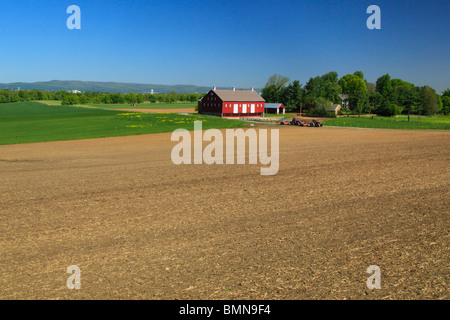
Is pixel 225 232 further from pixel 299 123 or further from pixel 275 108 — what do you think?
pixel 275 108

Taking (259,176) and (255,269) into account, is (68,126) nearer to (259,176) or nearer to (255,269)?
(259,176)

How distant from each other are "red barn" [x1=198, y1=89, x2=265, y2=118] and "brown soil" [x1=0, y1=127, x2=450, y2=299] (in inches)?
2528

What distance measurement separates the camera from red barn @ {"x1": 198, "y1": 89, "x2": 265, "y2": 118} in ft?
284

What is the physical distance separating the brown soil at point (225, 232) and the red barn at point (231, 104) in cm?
6421

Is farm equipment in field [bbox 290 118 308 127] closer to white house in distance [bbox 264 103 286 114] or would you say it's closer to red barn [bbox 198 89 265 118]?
red barn [bbox 198 89 265 118]

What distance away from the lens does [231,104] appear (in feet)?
286

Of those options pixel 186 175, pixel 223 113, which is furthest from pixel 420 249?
pixel 223 113

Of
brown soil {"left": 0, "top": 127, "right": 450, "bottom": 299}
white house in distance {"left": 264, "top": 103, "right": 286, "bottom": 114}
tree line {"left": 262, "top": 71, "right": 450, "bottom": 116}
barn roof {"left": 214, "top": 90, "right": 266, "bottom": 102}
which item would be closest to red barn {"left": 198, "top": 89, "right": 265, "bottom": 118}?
barn roof {"left": 214, "top": 90, "right": 266, "bottom": 102}

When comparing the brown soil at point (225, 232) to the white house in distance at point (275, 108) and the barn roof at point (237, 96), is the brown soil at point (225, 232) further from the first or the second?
the white house in distance at point (275, 108)

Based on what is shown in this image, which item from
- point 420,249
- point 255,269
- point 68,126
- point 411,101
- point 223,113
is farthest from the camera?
point 411,101

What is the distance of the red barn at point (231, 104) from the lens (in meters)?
86.6

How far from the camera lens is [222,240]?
11.5m
